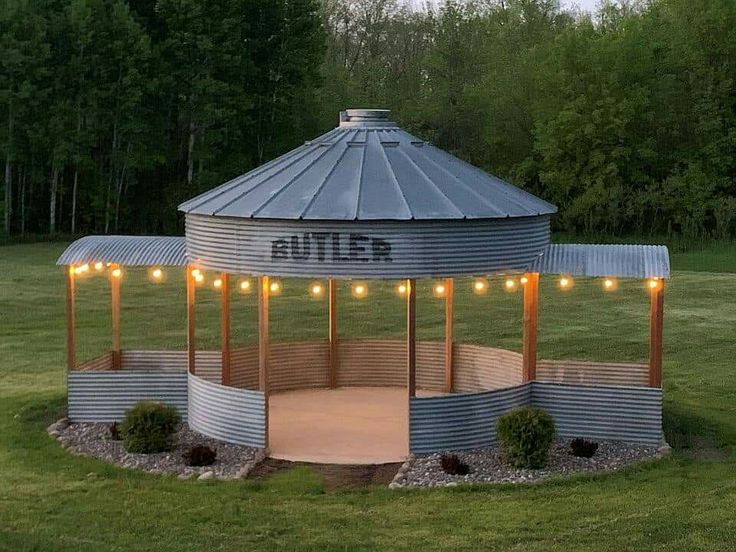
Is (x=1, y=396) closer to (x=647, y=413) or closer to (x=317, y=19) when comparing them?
(x=647, y=413)

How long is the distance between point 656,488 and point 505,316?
15621 mm

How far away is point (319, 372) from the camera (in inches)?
728

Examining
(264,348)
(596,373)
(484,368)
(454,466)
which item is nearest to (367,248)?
Answer: (264,348)

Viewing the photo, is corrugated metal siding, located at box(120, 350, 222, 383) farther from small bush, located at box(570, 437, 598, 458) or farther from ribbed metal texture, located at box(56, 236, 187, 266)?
small bush, located at box(570, 437, 598, 458)

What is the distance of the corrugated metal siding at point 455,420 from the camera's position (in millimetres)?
13906

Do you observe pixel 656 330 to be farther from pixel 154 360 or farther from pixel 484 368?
pixel 154 360

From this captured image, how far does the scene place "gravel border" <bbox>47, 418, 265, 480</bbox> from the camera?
13289 millimetres

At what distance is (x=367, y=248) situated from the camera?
13.8 metres

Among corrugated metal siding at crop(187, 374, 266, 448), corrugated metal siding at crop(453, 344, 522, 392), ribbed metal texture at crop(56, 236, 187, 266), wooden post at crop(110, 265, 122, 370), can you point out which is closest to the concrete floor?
corrugated metal siding at crop(187, 374, 266, 448)

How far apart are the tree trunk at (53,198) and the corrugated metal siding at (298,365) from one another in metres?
26.6

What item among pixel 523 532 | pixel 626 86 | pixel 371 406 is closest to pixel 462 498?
pixel 523 532

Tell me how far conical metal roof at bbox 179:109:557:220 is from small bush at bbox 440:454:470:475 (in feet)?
9.44

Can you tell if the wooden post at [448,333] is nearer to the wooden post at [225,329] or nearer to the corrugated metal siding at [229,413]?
the wooden post at [225,329]

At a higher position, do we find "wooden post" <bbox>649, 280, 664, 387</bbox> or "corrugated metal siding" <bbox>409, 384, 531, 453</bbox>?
"wooden post" <bbox>649, 280, 664, 387</bbox>
